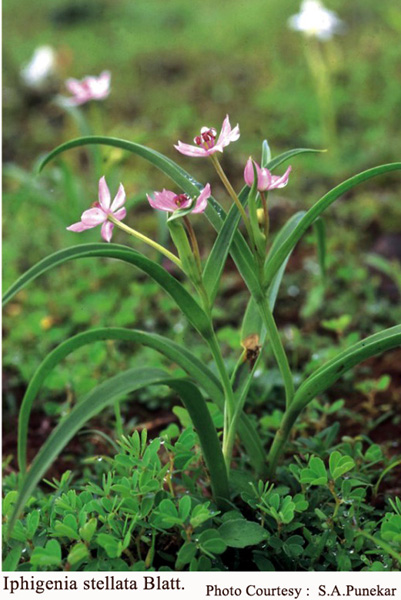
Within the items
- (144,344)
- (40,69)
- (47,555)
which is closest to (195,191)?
(144,344)

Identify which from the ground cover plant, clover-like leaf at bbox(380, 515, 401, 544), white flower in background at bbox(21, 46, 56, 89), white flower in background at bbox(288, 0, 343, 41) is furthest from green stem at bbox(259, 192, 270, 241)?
white flower in background at bbox(21, 46, 56, 89)

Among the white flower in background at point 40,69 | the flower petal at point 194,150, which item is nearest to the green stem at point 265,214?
the flower petal at point 194,150

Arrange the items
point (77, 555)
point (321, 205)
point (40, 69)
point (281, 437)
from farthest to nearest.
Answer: point (40, 69), point (281, 437), point (321, 205), point (77, 555)

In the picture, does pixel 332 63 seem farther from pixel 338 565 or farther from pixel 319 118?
pixel 338 565

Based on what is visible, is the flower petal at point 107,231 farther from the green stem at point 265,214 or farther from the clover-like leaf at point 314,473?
the clover-like leaf at point 314,473

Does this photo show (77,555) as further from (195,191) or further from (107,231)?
(195,191)

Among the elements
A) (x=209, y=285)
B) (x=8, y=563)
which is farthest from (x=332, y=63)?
(x=8, y=563)
